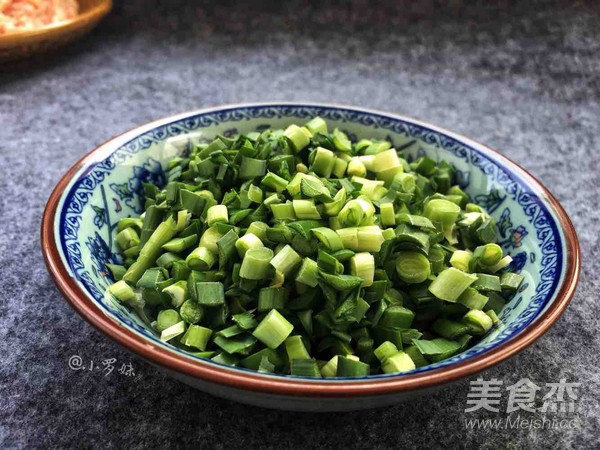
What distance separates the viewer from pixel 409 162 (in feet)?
2.77

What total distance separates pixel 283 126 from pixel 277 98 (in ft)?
1.34

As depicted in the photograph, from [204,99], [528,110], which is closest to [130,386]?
→ [204,99]

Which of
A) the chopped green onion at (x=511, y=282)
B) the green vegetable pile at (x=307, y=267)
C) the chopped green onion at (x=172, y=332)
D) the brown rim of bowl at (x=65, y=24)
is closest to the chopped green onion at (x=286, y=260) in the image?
the green vegetable pile at (x=307, y=267)

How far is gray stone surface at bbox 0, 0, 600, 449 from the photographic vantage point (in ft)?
1.86

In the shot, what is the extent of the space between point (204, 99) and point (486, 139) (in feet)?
1.91

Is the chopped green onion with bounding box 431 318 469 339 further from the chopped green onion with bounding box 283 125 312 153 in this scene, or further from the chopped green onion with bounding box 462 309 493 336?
the chopped green onion with bounding box 283 125 312 153

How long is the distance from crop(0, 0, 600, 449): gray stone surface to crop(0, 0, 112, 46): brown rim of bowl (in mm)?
101

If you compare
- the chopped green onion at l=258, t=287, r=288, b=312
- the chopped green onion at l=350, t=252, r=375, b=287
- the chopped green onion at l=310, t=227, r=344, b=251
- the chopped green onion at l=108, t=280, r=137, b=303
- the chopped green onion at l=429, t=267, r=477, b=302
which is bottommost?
the chopped green onion at l=108, t=280, r=137, b=303

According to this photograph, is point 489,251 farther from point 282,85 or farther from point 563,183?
point 282,85

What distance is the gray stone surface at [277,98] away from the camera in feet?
1.86

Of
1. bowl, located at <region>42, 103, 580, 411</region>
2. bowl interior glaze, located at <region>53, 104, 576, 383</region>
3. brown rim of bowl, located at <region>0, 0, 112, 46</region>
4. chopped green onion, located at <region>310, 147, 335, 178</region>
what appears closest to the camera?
bowl, located at <region>42, 103, 580, 411</region>

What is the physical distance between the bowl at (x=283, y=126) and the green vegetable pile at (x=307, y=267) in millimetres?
33

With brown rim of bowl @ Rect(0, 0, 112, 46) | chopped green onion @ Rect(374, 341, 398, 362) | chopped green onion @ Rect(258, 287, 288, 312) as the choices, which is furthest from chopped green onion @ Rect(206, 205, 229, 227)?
brown rim of bowl @ Rect(0, 0, 112, 46)

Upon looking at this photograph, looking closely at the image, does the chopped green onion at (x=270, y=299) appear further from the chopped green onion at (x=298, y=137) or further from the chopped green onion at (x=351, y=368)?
the chopped green onion at (x=298, y=137)
